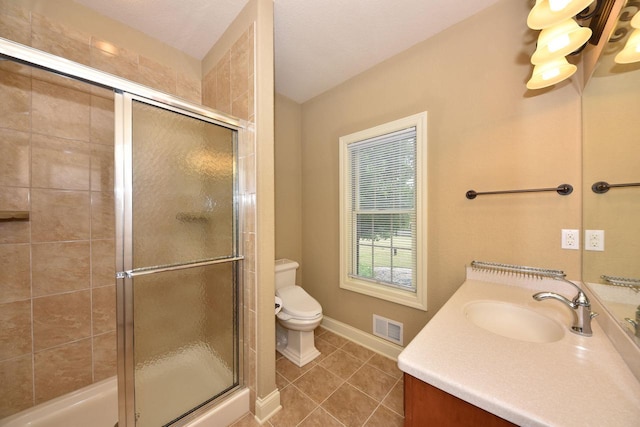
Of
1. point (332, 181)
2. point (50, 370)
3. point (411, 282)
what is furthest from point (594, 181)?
point (50, 370)

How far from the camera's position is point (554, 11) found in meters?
0.87

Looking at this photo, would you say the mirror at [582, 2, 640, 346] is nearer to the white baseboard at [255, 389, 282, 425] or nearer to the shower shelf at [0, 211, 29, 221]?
the white baseboard at [255, 389, 282, 425]

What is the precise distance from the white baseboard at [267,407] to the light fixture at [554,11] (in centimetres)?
237

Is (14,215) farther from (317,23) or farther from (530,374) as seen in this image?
(530,374)

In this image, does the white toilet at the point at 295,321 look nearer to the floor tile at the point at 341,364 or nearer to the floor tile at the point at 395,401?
the floor tile at the point at 341,364

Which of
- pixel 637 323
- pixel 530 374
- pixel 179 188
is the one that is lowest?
pixel 530 374

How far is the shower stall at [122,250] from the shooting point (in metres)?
1.07

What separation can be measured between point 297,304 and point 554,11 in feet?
7.39

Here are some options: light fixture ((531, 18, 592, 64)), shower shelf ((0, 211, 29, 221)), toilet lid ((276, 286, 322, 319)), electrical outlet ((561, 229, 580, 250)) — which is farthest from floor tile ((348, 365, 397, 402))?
shower shelf ((0, 211, 29, 221))

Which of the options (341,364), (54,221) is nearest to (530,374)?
(341,364)

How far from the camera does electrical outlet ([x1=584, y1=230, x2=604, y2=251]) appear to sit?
1021 millimetres

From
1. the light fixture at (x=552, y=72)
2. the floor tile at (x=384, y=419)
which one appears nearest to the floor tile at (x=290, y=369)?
the floor tile at (x=384, y=419)

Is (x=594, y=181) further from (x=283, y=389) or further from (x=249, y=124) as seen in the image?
(x=283, y=389)

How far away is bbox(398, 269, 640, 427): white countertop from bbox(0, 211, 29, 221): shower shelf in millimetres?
2009
